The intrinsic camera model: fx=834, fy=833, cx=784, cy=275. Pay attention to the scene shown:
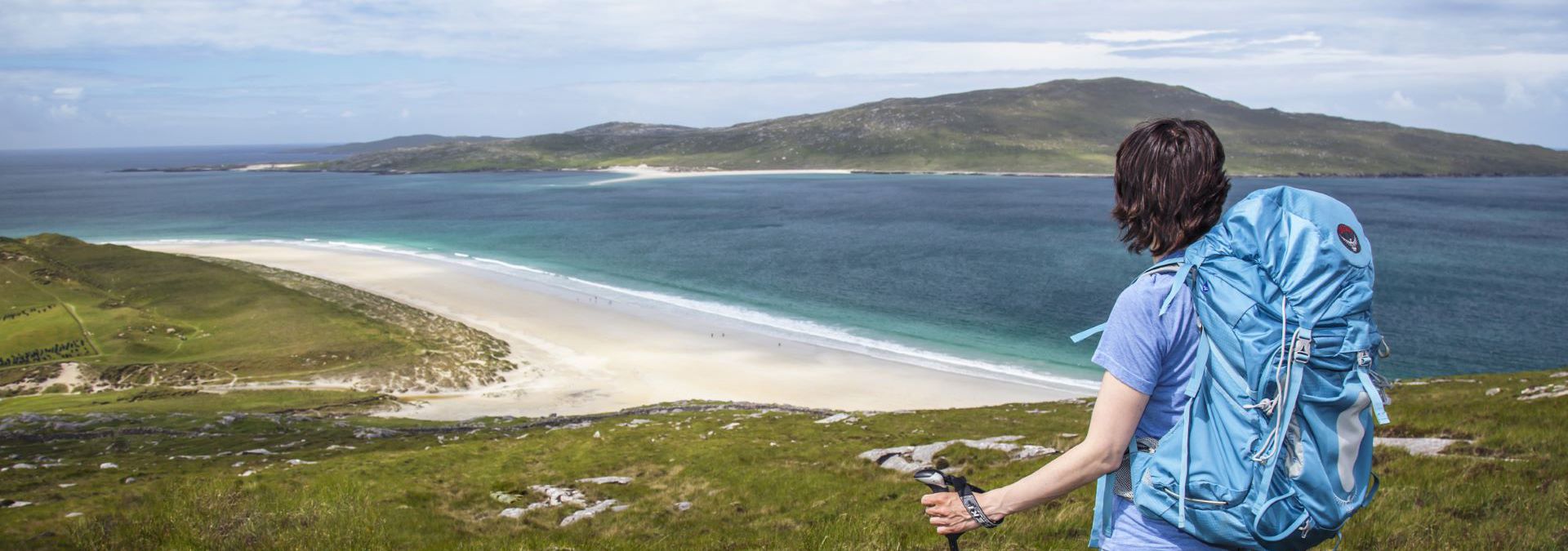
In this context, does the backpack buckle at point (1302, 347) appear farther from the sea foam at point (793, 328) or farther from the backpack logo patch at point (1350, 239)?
the sea foam at point (793, 328)

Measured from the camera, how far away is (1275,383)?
321 cm

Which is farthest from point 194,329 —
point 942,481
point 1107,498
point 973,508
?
point 1107,498

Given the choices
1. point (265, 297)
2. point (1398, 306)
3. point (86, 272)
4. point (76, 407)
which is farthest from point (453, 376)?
point (1398, 306)

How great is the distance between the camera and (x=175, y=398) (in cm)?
3703

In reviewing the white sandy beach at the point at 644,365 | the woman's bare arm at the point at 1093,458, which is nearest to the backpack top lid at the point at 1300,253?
the woman's bare arm at the point at 1093,458

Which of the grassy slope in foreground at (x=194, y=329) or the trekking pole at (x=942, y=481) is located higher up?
the trekking pole at (x=942, y=481)

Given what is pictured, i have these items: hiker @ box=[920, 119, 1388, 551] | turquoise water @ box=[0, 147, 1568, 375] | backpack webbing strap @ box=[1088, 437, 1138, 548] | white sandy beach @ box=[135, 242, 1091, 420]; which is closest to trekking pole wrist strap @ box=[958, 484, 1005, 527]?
hiker @ box=[920, 119, 1388, 551]

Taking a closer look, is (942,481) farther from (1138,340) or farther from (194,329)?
(194,329)

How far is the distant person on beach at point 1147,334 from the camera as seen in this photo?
3.38m

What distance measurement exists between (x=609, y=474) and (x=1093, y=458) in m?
18.4

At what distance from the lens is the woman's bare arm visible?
3436 millimetres

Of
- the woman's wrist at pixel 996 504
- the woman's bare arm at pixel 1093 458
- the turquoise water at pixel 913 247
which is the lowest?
the turquoise water at pixel 913 247

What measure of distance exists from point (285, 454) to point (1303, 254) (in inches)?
1157

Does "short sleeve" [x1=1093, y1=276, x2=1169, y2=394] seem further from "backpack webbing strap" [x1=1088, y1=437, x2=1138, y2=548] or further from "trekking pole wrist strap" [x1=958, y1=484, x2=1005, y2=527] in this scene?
"trekking pole wrist strap" [x1=958, y1=484, x2=1005, y2=527]
